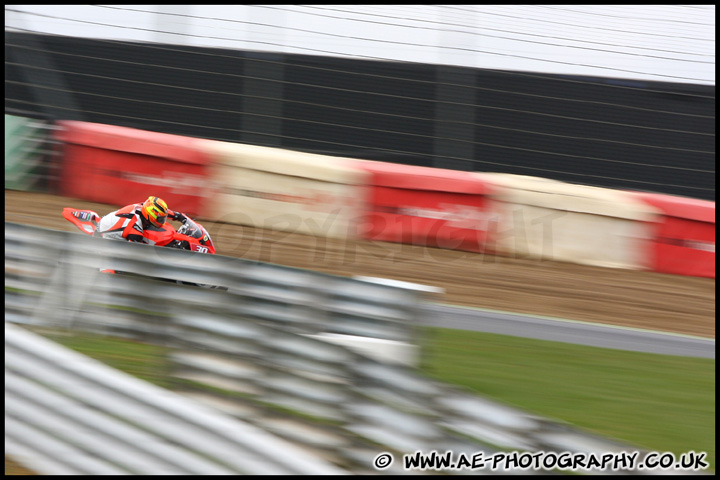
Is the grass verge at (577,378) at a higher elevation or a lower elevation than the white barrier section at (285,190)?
lower

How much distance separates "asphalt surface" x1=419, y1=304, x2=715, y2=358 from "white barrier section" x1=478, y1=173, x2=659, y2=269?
1.71 m

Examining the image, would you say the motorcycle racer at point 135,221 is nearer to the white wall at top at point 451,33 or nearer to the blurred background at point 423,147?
the blurred background at point 423,147

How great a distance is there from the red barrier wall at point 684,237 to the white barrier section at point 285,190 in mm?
3460

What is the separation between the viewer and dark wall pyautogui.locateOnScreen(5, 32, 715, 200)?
948 centimetres

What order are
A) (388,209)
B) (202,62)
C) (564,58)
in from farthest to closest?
1. (202,62)
2. (388,209)
3. (564,58)

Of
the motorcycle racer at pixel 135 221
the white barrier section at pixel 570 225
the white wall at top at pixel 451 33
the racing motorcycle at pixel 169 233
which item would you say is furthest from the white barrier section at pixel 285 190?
the motorcycle racer at pixel 135 221

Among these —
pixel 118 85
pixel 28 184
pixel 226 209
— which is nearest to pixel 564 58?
pixel 226 209

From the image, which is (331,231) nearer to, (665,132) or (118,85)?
(118,85)

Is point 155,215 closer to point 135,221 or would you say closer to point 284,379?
point 135,221

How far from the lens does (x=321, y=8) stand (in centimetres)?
899

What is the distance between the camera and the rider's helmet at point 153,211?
6789 millimetres

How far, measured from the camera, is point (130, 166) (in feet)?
31.1

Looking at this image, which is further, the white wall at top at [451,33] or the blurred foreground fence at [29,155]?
the blurred foreground fence at [29,155]

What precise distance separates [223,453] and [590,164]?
293 inches
